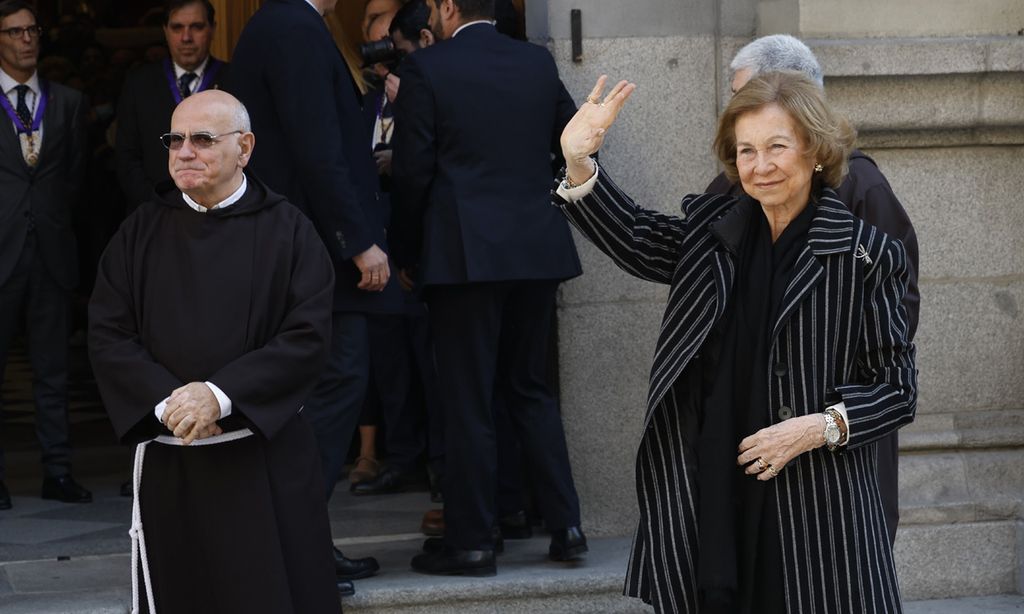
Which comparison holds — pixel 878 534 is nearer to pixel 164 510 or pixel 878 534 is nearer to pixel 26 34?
pixel 164 510

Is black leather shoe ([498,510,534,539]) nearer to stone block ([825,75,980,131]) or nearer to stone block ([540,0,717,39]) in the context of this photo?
stone block ([540,0,717,39])

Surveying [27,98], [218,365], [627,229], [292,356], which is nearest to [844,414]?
[627,229]

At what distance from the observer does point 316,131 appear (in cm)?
531

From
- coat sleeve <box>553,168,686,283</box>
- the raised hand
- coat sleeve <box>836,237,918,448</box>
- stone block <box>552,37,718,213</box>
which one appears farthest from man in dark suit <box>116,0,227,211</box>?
coat sleeve <box>836,237,918,448</box>

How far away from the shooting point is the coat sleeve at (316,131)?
5309mm

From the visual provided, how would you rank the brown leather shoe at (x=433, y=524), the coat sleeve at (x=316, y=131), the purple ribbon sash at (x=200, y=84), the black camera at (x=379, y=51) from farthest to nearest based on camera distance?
the purple ribbon sash at (x=200, y=84) → the brown leather shoe at (x=433, y=524) → the black camera at (x=379, y=51) → the coat sleeve at (x=316, y=131)

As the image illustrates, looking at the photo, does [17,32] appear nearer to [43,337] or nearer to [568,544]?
[43,337]

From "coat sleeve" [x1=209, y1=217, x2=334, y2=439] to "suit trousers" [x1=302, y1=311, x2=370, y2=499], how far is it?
794 millimetres

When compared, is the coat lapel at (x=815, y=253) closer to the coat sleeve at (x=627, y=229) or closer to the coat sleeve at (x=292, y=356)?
the coat sleeve at (x=627, y=229)

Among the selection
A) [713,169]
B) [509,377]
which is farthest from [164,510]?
[713,169]

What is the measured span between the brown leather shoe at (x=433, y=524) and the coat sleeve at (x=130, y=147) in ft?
6.73

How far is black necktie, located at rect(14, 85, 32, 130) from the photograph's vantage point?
7293mm

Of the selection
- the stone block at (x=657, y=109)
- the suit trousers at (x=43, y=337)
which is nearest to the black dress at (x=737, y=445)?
the stone block at (x=657, y=109)

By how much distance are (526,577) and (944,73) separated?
→ 7.99ft
